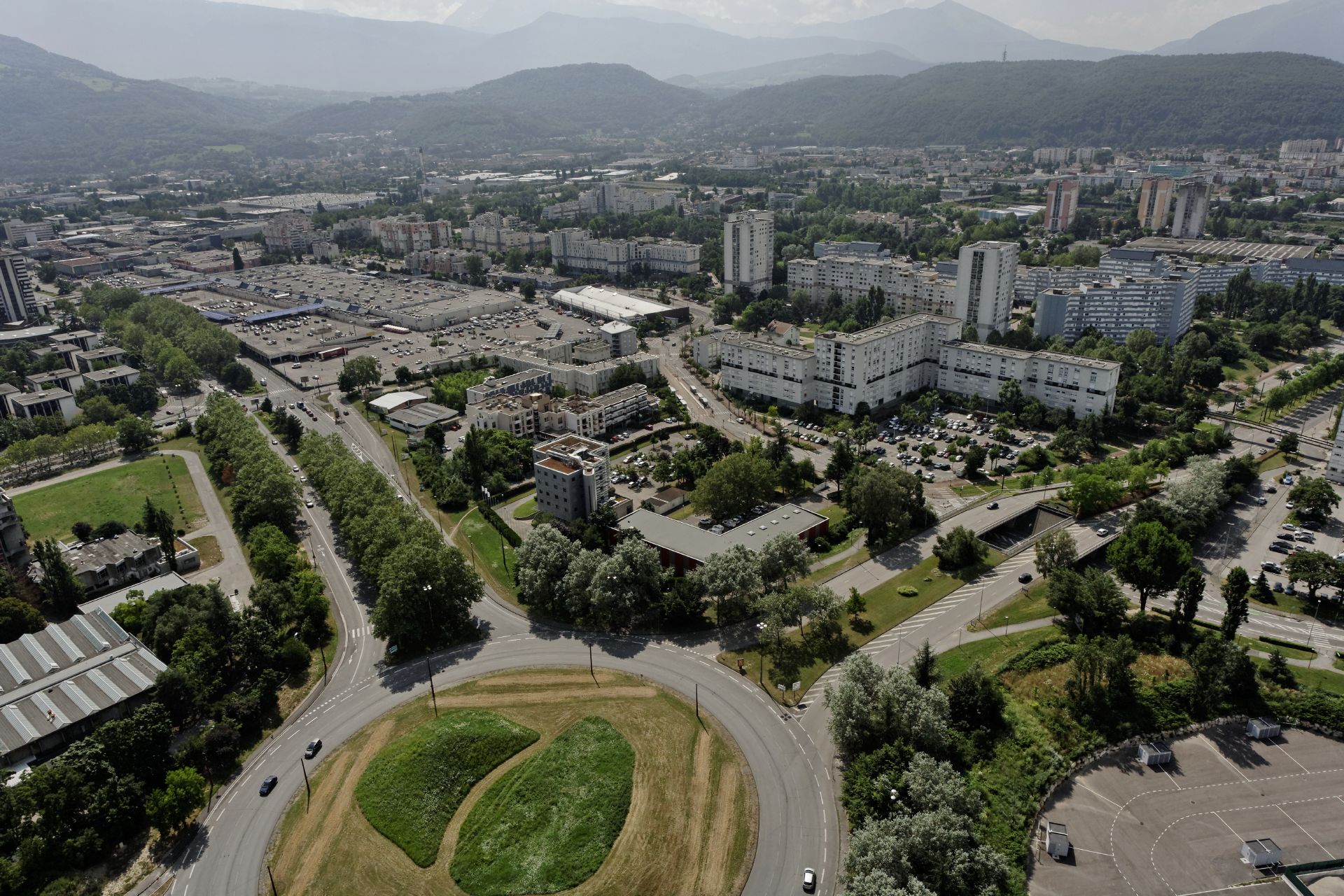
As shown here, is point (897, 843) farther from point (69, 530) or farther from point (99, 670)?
point (69, 530)

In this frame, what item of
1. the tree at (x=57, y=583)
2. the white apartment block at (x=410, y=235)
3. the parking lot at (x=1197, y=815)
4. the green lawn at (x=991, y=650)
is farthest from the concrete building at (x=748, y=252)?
the parking lot at (x=1197, y=815)

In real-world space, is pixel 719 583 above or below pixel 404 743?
above

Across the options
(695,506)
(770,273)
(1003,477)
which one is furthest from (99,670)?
(770,273)

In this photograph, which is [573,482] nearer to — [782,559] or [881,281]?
[782,559]

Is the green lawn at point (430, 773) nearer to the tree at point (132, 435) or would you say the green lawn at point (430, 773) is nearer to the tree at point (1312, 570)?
the tree at point (1312, 570)

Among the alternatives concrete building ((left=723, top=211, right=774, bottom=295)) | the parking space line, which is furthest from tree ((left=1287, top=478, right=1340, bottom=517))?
concrete building ((left=723, top=211, right=774, bottom=295))

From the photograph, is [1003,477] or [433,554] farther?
[1003,477]
